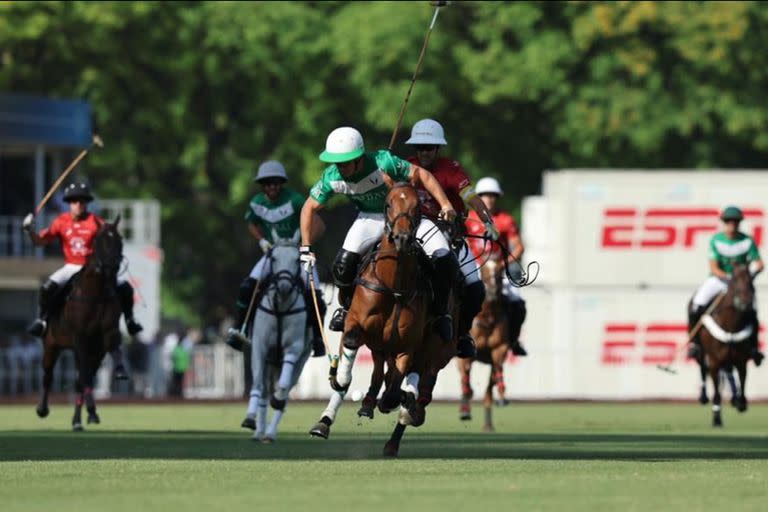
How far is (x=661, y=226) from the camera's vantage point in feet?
136

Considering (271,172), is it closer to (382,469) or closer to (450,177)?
(450,177)

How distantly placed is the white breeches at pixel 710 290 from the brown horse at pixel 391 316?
12.0 meters

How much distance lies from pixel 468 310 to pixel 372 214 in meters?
1.34

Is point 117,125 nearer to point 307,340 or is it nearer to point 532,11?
point 532,11

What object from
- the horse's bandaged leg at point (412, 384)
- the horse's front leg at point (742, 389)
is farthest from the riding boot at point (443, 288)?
the horse's front leg at point (742, 389)

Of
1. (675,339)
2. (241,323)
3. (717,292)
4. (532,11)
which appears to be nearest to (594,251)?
(675,339)

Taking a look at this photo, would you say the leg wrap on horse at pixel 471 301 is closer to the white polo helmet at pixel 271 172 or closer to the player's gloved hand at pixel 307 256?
the player's gloved hand at pixel 307 256

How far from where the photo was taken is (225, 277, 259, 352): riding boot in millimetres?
21531

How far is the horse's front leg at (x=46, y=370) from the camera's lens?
82.8 feet

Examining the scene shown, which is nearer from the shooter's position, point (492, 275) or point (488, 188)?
point (488, 188)

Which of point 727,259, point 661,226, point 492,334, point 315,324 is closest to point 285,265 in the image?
point 315,324

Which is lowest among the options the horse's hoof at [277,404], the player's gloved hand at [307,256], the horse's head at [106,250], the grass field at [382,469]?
the grass field at [382,469]

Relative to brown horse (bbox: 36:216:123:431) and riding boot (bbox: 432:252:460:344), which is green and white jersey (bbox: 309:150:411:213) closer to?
riding boot (bbox: 432:252:460:344)

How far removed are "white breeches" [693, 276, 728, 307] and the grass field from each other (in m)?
3.20
